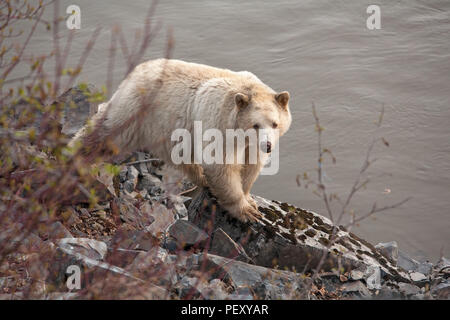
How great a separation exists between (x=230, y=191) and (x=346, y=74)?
24.3ft

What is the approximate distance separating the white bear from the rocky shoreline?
1.09ft

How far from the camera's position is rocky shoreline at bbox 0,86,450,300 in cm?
412

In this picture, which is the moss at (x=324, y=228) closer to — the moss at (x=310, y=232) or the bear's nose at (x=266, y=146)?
the moss at (x=310, y=232)

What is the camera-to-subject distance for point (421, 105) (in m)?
11.0

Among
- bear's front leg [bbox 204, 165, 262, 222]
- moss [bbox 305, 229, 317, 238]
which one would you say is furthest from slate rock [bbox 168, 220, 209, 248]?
moss [bbox 305, 229, 317, 238]

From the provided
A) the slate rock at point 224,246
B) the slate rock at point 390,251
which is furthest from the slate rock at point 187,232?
the slate rock at point 390,251

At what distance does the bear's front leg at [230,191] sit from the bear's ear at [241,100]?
0.66m

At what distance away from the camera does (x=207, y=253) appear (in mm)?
5281

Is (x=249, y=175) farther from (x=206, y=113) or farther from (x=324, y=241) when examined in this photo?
(x=324, y=241)

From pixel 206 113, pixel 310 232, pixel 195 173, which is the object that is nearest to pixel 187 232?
pixel 195 173

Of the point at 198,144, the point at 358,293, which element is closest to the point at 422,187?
the point at 358,293

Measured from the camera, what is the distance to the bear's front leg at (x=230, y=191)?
5.42 meters

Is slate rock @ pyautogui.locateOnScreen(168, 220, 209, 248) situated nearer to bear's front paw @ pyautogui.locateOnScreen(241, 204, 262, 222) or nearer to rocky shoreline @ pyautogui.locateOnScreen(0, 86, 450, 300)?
rocky shoreline @ pyautogui.locateOnScreen(0, 86, 450, 300)

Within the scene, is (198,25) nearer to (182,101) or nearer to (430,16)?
(430,16)
